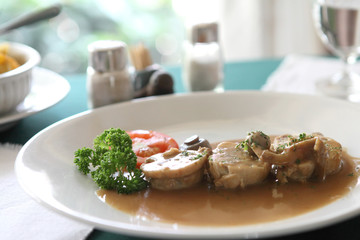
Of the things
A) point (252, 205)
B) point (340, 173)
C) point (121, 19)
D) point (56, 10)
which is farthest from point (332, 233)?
point (121, 19)

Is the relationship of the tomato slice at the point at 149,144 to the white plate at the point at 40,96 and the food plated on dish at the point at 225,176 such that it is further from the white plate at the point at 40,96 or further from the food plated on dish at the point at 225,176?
the white plate at the point at 40,96

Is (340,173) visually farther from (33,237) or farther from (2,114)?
(2,114)

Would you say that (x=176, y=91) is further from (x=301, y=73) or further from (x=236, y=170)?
(x=236, y=170)

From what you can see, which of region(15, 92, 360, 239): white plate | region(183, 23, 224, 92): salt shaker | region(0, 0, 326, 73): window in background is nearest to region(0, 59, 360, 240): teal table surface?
region(15, 92, 360, 239): white plate

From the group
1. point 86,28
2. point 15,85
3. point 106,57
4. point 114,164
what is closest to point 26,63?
point 15,85

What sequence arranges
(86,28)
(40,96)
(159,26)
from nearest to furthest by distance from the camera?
(40,96), (86,28), (159,26)

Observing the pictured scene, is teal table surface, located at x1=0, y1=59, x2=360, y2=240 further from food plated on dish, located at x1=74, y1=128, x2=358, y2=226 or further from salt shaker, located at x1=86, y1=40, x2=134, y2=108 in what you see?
salt shaker, located at x1=86, y1=40, x2=134, y2=108
